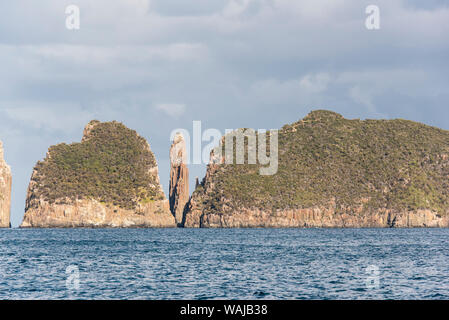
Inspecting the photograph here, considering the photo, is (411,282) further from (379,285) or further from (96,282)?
(96,282)

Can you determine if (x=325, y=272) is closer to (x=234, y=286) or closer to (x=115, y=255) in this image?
(x=234, y=286)

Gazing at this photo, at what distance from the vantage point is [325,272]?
54844 millimetres

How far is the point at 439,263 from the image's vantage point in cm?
6362

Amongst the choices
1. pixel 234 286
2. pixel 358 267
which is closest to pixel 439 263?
pixel 358 267

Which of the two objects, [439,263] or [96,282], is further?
[439,263]
